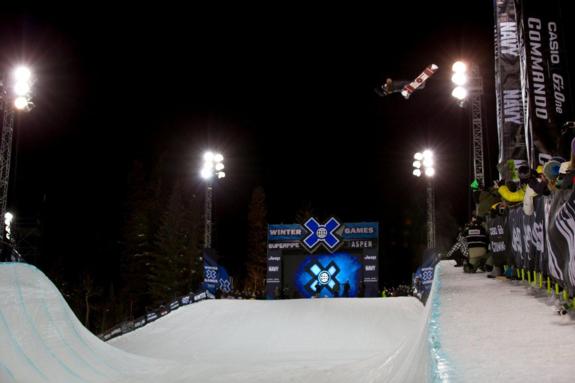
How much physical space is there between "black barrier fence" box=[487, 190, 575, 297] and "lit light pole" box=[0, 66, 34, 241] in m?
13.0

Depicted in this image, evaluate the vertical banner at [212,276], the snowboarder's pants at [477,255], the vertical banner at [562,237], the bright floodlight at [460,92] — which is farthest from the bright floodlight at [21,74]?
the vertical banner at [562,237]

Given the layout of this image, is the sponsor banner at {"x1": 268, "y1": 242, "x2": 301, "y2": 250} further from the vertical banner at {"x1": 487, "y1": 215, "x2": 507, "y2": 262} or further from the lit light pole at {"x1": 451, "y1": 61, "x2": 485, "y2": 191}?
the vertical banner at {"x1": 487, "y1": 215, "x2": 507, "y2": 262}

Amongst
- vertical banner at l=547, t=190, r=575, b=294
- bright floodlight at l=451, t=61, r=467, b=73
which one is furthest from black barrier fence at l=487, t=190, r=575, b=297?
bright floodlight at l=451, t=61, r=467, b=73

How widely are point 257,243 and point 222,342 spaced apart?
42015mm

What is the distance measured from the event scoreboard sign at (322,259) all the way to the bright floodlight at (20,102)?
42.6 ft

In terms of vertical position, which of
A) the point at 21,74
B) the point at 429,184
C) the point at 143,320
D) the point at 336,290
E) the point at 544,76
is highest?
the point at 21,74

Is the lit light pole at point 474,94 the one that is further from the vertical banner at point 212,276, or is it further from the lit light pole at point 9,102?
the lit light pole at point 9,102

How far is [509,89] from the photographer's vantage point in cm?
1483

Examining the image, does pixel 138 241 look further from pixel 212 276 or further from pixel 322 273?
pixel 322 273

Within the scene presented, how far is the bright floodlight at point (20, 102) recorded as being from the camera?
1620cm

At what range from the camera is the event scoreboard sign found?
25.9m

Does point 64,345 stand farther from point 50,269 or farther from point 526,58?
point 50,269

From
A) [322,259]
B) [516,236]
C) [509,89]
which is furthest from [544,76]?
[322,259]

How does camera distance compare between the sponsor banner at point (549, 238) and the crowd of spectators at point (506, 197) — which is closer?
the sponsor banner at point (549, 238)
